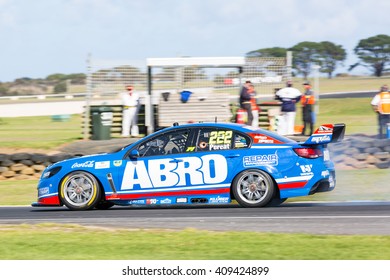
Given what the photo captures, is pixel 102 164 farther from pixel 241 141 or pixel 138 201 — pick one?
pixel 241 141

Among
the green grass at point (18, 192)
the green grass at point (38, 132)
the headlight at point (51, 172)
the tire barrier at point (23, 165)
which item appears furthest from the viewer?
the green grass at point (38, 132)

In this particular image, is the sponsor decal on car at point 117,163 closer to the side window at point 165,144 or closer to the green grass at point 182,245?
the side window at point 165,144

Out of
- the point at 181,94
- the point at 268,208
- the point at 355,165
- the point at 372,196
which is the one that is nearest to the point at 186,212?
the point at 268,208

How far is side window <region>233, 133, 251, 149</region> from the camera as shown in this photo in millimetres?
12312

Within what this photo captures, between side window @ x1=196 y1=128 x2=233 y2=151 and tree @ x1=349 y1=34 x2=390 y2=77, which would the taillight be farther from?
tree @ x1=349 y1=34 x2=390 y2=77

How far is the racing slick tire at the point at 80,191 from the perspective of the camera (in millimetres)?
12523

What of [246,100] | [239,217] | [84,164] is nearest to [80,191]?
[84,164]

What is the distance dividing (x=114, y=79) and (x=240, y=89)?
3431 millimetres

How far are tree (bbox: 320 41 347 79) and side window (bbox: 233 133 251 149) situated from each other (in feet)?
137

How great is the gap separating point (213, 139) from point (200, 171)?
1.74 feet

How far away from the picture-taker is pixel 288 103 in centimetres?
2134

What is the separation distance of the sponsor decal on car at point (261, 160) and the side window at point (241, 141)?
0.25 metres

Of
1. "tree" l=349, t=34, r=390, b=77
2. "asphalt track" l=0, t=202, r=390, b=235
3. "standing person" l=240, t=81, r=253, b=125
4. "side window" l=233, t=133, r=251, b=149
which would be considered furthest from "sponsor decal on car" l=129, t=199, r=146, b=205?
"tree" l=349, t=34, r=390, b=77

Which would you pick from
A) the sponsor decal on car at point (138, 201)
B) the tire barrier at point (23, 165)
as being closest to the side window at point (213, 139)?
the sponsor decal on car at point (138, 201)
